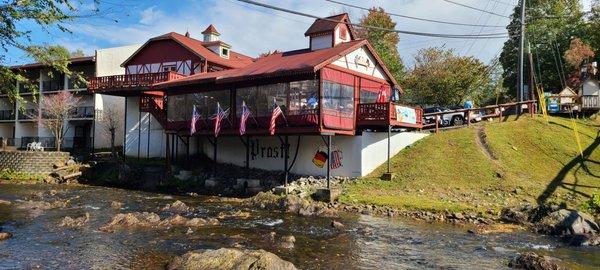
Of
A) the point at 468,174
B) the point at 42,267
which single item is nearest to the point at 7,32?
the point at 42,267

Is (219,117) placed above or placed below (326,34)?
below

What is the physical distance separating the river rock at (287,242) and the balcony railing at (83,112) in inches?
1444

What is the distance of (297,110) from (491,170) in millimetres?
11010

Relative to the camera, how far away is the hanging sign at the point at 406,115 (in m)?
27.6

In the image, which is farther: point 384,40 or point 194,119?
point 384,40

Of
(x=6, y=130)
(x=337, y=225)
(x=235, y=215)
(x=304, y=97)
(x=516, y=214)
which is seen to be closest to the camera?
(x=337, y=225)

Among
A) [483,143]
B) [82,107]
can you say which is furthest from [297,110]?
[82,107]

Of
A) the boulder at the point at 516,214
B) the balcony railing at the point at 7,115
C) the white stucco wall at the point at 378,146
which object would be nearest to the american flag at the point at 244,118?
the white stucco wall at the point at 378,146

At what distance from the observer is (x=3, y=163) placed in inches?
1469

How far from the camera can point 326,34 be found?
105 ft

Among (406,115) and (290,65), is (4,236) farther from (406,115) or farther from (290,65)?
(406,115)

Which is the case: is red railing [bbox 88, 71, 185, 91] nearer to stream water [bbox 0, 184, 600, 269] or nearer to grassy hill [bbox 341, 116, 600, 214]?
stream water [bbox 0, 184, 600, 269]

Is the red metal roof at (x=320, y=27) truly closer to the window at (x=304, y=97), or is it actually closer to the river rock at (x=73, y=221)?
the window at (x=304, y=97)

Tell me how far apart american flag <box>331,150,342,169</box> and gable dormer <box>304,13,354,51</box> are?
307 inches
